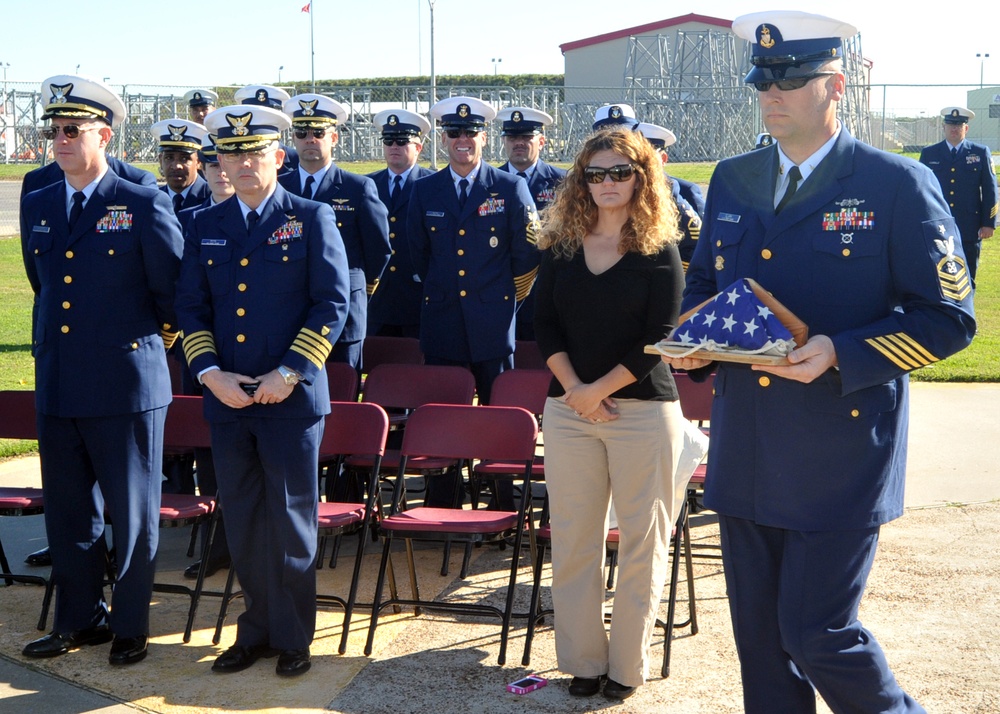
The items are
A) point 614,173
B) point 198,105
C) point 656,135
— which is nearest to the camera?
point 614,173

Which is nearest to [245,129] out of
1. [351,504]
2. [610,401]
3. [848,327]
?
[351,504]

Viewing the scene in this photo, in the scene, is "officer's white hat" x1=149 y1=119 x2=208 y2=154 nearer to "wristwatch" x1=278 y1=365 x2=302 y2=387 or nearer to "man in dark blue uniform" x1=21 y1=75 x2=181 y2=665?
"man in dark blue uniform" x1=21 y1=75 x2=181 y2=665

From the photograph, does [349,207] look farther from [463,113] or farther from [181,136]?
[181,136]

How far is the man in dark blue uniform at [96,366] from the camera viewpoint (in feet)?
15.5

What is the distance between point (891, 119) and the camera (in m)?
27.6

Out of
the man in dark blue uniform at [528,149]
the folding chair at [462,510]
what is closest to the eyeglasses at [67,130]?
the folding chair at [462,510]

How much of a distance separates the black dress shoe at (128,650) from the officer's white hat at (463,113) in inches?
145

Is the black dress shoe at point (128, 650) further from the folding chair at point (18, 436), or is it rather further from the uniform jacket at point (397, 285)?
the uniform jacket at point (397, 285)

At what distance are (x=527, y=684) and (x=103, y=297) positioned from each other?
2.28 meters

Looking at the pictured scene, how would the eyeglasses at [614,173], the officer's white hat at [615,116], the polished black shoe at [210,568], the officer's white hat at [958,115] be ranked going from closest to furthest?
the eyeglasses at [614,173] → the polished black shoe at [210,568] → the officer's white hat at [615,116] → the officer's white hat at [958,115]

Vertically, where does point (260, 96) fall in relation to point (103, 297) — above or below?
above

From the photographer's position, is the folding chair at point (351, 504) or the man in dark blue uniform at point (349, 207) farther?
the man in dark blue uniform at point (349, 207)

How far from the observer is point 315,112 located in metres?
7.45

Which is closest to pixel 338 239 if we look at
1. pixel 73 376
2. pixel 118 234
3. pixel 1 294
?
pixel 118 234
